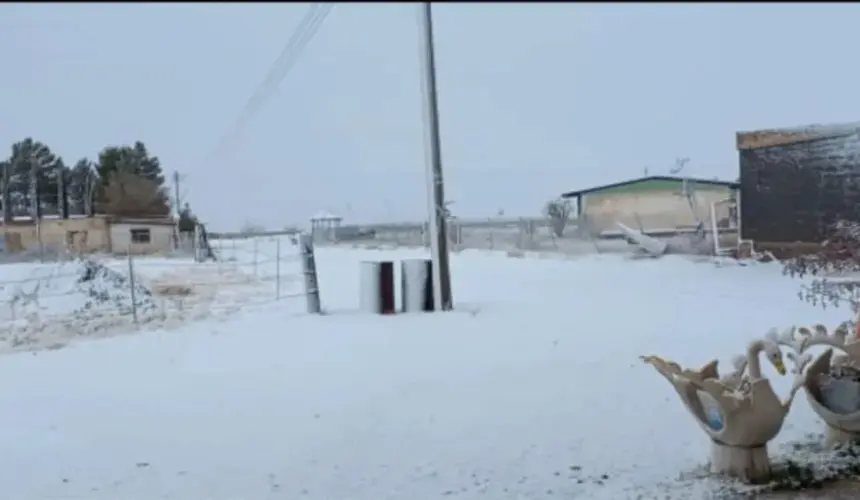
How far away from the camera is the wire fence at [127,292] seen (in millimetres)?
4031

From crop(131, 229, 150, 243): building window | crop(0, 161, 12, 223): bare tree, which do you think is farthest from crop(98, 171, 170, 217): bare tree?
crop(0, 161, 12, 223): bare tree

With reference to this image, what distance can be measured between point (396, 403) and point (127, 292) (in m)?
2.94

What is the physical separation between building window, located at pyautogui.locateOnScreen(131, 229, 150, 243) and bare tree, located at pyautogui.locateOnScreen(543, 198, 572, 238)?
206 centimetres

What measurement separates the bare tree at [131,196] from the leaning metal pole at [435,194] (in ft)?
5.05

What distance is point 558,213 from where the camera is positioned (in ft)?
13.5

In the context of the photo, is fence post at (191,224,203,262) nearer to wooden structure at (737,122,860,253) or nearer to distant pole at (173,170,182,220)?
distant pole at (173,170,182,220)

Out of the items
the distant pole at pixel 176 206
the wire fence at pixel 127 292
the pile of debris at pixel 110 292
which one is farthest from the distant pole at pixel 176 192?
the pile of debris at pixel 110 292

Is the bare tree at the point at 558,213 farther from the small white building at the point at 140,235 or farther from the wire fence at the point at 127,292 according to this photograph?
the small white building at the point at 140,235

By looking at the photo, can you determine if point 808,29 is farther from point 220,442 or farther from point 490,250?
point 490,250

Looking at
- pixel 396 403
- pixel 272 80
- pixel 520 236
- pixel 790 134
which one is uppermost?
pixel 272 80

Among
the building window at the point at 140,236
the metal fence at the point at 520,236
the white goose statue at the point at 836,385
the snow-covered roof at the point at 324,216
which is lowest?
the white goose statue at the point at 836,385

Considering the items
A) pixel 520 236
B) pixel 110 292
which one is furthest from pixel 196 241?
pixel 520 236

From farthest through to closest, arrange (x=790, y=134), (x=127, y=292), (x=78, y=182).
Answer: (x=127, y=292), (x=78, y=182), (x=790, y=134)

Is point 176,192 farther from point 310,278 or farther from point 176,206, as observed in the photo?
point 310,278
